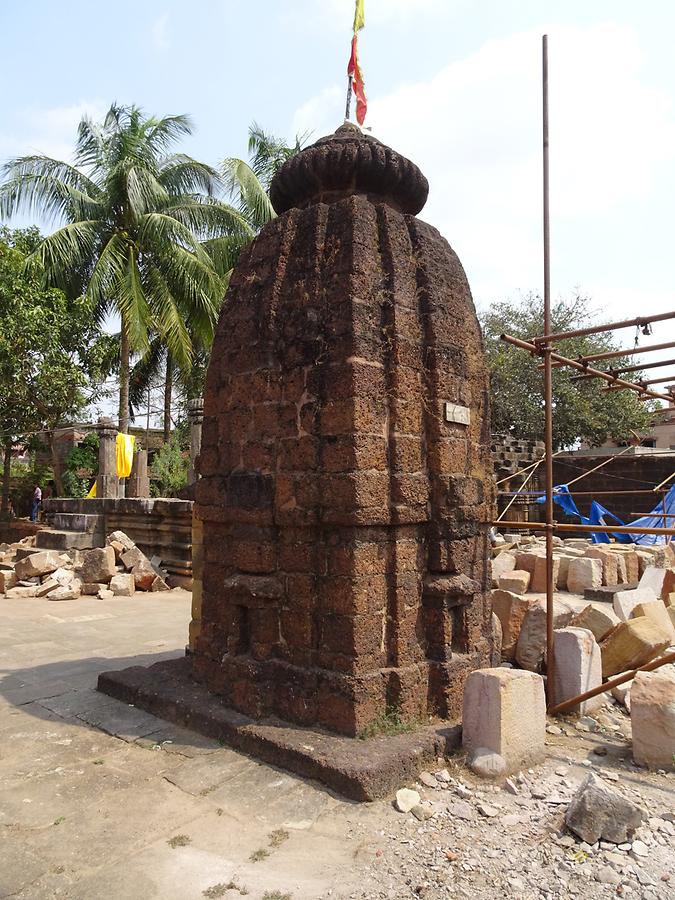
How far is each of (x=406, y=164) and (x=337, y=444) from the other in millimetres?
1875

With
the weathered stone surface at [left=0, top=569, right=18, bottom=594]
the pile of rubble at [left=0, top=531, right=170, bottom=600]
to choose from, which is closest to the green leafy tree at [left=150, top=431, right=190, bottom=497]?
the pile of rubble at [left=0, top=531, right=170, bottom=600]

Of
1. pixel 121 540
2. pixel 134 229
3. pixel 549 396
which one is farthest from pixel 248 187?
pixel 549 396

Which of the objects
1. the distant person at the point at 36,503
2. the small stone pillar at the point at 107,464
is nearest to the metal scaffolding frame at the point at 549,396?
the small stone pillar at the point at 107,464

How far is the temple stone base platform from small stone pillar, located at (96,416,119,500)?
8859 mm

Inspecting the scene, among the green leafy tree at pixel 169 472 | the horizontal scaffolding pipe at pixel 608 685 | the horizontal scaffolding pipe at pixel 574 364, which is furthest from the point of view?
the green leafy tree at pixel 169 472

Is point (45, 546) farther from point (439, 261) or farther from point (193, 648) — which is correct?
point (439, 261)

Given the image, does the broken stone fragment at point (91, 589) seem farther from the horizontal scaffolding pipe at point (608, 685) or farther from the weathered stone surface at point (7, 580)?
the horizontal scaffolding pipe at point (608, 685)

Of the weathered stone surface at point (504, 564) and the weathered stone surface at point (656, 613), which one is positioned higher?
the weathered stone surface at point (656, 613)

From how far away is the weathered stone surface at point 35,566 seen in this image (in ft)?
28.8

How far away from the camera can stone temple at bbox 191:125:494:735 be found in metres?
3.21

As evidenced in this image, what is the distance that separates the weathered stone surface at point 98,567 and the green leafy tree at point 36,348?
16.1 ft

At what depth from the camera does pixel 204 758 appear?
3.09 m

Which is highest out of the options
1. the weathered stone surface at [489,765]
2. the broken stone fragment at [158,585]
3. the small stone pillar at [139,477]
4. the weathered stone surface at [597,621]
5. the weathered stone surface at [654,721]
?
the small stone pillar at [139,477]

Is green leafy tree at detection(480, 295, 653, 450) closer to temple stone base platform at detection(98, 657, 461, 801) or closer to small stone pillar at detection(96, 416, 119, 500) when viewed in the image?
small stone pillar at detection(96, 416, 119, 500)
